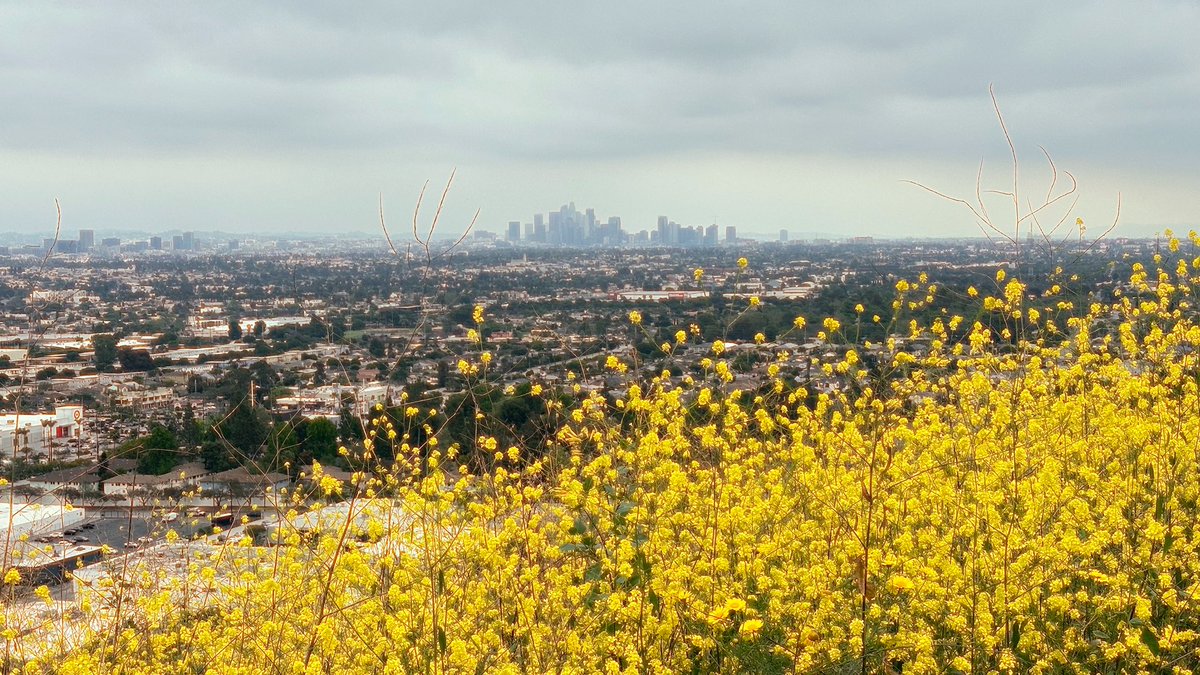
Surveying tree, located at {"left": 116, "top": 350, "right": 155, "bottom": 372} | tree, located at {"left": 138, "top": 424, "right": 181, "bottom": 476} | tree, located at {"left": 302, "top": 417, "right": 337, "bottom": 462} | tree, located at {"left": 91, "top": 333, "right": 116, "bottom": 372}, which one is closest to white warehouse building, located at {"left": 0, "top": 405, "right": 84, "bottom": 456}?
tree, located at {"left": 138, "top": 424, "right": 181, "bottom": 476}

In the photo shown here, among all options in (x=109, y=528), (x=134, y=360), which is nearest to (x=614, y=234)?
(x=134, y=360)

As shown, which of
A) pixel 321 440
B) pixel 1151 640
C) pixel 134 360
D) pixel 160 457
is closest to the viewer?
pixel 1151 640

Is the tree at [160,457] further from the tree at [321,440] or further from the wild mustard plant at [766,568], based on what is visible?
the wild mustard plant at [766,568]

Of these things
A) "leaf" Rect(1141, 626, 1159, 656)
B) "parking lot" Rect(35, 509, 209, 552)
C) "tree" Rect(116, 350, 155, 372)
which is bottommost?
"tree" Rect(116, 350, 155, 372)

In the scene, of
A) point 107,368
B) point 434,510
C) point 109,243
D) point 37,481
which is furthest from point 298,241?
point 434,510

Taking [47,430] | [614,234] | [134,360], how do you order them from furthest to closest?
[614,234], [134,360], [47,430]

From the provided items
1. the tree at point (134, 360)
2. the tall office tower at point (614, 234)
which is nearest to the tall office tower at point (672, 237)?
the tall office tower at point (614, 234)

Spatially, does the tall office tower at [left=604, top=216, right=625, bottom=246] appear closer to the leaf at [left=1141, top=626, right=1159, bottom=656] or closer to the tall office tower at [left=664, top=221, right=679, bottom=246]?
the tall office tower at [left=664, top=221, right=679, bottom=246]

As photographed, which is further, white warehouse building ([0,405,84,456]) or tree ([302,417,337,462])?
white warehouse building ([0,405,84,456])

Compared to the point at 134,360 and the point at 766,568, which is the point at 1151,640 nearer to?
the point at 766,568
